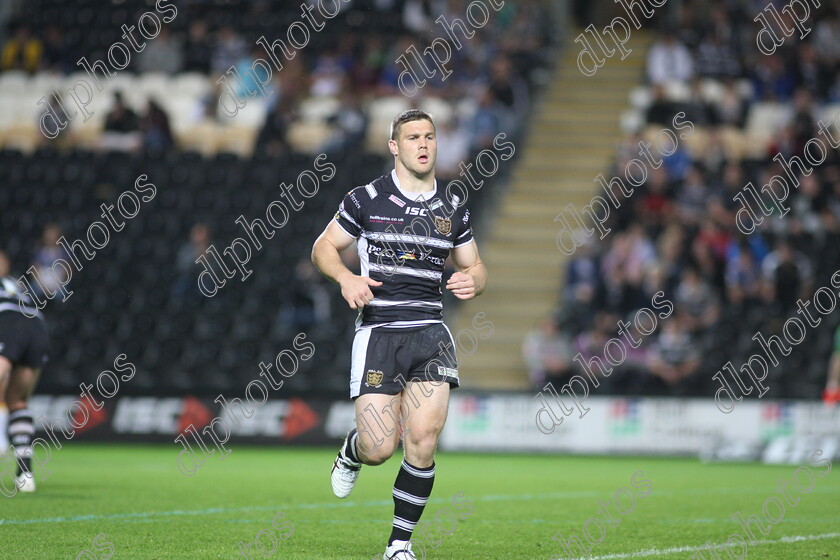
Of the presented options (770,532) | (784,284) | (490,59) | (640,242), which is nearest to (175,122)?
(490,59)

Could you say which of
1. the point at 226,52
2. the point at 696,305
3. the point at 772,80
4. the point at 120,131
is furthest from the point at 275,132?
the point at 772,80

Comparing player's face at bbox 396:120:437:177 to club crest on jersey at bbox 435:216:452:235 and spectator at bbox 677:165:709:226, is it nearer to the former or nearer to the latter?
club crest on jersey at bbox 435:216:452:235

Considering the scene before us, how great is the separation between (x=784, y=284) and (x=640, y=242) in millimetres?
2239

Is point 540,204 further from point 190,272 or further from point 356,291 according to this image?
point 356,291

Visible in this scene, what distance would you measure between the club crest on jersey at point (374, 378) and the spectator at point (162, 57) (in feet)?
59.1

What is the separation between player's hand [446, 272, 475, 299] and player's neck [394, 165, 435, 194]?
568mm

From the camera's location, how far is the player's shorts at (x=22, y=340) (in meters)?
10.8

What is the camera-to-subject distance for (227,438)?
18531mm

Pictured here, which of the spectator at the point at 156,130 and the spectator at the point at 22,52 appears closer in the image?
the spectator at the point at 156,130

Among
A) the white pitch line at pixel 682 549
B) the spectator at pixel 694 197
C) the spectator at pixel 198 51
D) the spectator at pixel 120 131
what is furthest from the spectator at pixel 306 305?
the white pitch line at pixel 682 549

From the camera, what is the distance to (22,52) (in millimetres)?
25031

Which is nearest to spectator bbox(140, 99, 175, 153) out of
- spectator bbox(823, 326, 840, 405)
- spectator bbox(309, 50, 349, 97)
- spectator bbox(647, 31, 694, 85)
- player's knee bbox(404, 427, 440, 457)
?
spectator bbox(309, 50, 349, 97)

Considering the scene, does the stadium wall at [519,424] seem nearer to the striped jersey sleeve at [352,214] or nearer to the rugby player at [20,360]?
the rugby player at [20,360]

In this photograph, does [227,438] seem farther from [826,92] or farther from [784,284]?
[826,92]
